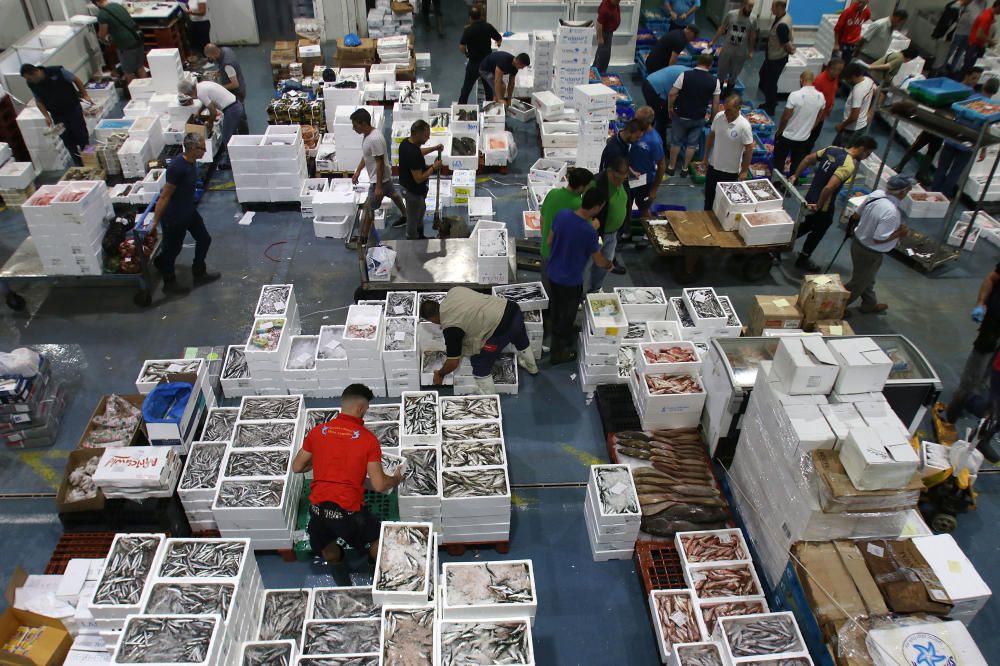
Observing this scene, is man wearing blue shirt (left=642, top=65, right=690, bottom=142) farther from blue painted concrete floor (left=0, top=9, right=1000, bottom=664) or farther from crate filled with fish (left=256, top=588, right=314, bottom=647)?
crate filled with fish (left=256, top=588, right=314, bottom=647)

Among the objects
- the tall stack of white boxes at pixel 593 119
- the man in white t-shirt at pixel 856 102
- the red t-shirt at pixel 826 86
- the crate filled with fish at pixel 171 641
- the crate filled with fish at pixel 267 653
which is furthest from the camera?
the red t-shirt at pixel 826 86

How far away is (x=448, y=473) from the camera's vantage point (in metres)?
6.29

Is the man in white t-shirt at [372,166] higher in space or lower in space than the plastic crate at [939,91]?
lower

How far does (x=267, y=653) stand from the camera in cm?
499

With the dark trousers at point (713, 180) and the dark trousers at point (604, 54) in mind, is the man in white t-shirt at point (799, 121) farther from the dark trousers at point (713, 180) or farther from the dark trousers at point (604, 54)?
the dark trousers at point (604, 54)

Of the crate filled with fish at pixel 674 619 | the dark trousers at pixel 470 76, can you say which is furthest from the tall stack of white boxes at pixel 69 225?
the crate filled with fish at pixel 674 619

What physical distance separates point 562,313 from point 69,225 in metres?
5.98

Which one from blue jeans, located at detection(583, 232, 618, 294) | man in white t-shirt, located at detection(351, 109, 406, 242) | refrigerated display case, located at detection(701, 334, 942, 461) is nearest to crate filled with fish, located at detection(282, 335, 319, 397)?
man in white t-shirt, located at detection(351, 109, 406, 242)

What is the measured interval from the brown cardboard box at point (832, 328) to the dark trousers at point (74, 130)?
1147cm

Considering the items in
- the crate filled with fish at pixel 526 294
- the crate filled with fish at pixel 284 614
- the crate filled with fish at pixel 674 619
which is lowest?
the crate filled with fish at pixel 674 619

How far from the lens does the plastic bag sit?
7.27 metres

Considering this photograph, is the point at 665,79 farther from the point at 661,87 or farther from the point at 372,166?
the point at 372,166

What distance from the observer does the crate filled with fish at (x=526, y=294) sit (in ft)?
27.5

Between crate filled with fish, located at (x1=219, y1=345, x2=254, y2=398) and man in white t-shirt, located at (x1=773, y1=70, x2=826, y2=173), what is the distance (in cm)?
881
